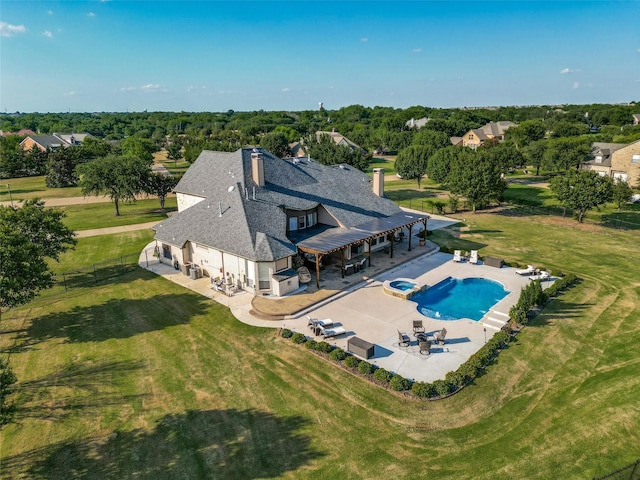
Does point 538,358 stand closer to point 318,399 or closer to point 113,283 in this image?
point 318,399

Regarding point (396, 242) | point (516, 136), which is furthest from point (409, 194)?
point (516, 136)

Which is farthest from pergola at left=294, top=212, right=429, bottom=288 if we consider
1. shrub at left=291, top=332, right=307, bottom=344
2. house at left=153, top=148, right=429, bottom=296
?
shrub at left=291, top=332, right=307, bottom=344

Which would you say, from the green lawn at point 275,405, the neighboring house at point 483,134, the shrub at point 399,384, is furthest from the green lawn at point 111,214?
the neighboring house at point 483,134

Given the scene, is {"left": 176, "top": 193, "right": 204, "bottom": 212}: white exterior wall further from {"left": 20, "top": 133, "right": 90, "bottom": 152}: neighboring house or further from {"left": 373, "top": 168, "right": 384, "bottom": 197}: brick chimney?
{"left": 20, "top": 133, "right": 90, "bottom": 152}: neighboring house

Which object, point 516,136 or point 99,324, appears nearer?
point 99,324

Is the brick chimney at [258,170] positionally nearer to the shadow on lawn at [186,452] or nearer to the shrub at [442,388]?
the shadow on lawn at [186,452]
